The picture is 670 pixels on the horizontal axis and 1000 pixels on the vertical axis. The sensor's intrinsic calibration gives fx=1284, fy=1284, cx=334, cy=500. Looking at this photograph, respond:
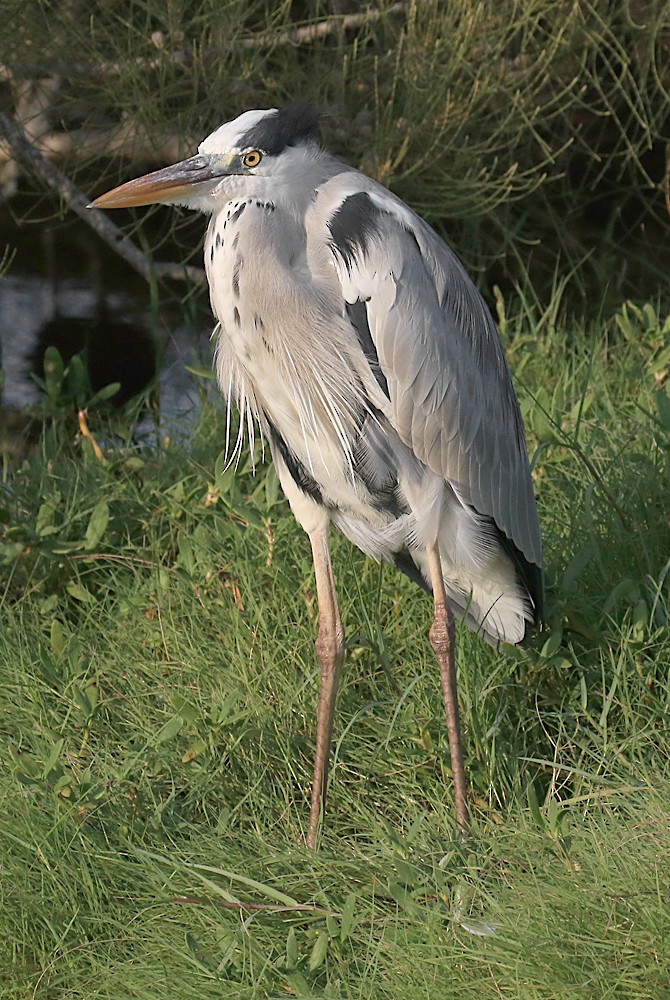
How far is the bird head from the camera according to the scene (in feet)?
8.48

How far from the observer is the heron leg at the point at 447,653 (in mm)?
2674

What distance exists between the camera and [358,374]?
8.84ft

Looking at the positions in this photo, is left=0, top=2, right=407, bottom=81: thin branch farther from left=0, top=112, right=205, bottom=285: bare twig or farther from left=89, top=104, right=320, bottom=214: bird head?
left=89, top=104, right=320, bottom=214: bird head

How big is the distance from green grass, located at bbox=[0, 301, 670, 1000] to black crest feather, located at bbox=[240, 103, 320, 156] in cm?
98

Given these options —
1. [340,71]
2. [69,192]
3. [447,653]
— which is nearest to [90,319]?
[69,192]

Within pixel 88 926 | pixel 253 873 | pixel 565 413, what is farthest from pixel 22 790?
pixel 565 413

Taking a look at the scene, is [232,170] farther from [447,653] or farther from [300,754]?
[300,754]

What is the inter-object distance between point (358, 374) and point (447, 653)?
64 cm

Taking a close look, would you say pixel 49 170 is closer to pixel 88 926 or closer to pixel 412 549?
pixel 412 549

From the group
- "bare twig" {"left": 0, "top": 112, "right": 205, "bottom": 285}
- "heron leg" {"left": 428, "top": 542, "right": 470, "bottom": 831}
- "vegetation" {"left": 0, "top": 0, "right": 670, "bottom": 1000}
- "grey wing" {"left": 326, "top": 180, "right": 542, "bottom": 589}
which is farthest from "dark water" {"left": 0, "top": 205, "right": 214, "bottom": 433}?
"heron leg" {"left": 428, "top": 542, "right": 470, "bottom": 831}

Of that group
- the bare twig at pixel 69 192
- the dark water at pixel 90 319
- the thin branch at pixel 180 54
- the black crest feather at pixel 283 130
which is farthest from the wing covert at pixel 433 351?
the bare twig at pixel 69 192

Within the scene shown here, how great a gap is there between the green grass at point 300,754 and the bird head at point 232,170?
0.91 meters

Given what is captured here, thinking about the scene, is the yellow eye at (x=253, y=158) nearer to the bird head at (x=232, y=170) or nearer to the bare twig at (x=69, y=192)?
the bird head at (x=232, y=170)

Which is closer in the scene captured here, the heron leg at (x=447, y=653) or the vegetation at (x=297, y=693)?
the vegetation at (x=297, y=693)
